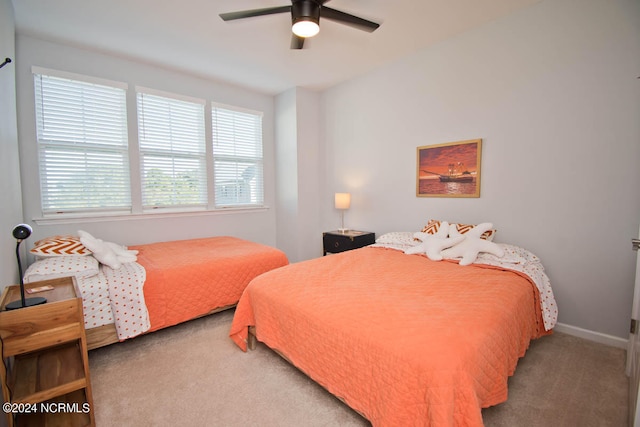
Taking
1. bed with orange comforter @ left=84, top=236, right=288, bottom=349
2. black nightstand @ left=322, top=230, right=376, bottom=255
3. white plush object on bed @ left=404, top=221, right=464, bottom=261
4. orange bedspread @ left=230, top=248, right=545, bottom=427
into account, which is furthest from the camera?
black nightstand @ left=322, top=230, right=376, bottom=255

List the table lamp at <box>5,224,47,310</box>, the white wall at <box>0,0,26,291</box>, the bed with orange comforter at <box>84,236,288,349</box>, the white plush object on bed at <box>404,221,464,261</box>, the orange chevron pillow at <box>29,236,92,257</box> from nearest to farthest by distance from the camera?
1. the table lamp at <box>5,224,47,310</box>
2. the white wall at <box>0,0,26,291</box>
3. the bed with orange comforter at <box>84,236,288,349</box>
4. the orange chevron pillow at <box>29,236,92,257</box>
5. the white plush object on bed at <box>404,221,464,261</box>

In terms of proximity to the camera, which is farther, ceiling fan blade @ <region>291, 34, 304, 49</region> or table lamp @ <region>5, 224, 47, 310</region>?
ceiling fan blade @ <region>291, 34, 304, 49</region>

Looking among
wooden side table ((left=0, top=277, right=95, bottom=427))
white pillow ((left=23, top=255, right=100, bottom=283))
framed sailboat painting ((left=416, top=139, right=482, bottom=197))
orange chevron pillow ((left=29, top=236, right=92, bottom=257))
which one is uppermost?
framed sailboat painting ((left=416, top=139, right=482, bottom=197))

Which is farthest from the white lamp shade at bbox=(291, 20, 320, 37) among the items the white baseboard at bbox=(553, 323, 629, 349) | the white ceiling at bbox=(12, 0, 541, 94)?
the white baseboard at bbox=(553, 323, 629, 349)

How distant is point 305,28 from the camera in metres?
2.16

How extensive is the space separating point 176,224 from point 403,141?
309 centimetres

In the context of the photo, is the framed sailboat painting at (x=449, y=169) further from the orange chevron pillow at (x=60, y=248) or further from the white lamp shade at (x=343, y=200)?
the orange chevron pillow at (x=60, y=248)

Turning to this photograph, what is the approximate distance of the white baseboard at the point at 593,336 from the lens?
2249mm

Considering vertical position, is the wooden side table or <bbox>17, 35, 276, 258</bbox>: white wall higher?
<bbox>17, 35, 276, 258</bbox>: white wall

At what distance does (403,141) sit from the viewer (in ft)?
11.6

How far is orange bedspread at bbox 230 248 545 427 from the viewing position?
118cm

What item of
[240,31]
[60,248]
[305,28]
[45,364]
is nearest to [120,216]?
[60,248]

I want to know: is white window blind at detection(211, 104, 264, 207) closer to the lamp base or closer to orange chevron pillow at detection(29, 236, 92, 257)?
orange chevron pillow at detection(29, 236, 92, 257)

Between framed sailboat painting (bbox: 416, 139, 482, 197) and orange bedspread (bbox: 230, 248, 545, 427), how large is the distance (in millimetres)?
1094
